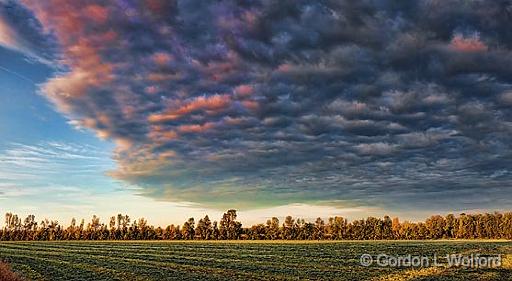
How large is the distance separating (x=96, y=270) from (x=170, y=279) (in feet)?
36.3

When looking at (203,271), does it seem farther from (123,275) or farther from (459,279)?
(459,279)

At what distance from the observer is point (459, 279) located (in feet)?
111

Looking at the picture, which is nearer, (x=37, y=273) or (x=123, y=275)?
(x=123, y=275)

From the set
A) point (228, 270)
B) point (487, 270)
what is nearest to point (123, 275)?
point (228, 270)

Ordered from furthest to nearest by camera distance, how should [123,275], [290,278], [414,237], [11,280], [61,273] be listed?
[414,237] < [61,273] < [123,275] < [290,278] < [11,280]

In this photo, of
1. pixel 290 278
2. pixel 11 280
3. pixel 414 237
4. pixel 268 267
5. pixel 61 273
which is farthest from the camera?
pixel 414 237

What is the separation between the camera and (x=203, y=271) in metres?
39.5

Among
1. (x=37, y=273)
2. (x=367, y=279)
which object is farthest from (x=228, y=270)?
(x=37, y=273)

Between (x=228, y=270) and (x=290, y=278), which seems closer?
(x=290, y=278)

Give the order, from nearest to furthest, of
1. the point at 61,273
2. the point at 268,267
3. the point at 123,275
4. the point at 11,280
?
1. the point at 11,280
2. the point at 123,275
3. the point at 61,273
4. the point at 268,267

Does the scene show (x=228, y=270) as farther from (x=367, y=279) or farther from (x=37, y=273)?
(x=37, y=273)

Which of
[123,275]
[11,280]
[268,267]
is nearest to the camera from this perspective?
[11,280]

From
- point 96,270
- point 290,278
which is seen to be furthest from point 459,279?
point 96,270

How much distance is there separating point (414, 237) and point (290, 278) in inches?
7155
